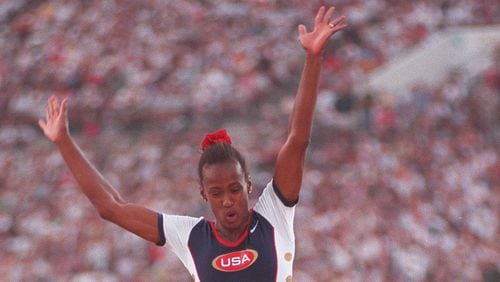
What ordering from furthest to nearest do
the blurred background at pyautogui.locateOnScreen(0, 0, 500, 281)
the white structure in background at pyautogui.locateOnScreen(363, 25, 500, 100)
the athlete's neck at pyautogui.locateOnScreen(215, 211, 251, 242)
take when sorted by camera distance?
the white structure in background at pyautogui.locateOnScreen(363, 25, 500, 100) < the blurred background at pyautogui.locateOnScreen(0, 0, 500, 281) < the athlete's neck at pyautogui.locateOnScreen(215, 211, 251, 242)

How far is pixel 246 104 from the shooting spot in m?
13.2

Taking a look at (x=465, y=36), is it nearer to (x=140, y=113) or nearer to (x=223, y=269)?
(x=140, y=113)

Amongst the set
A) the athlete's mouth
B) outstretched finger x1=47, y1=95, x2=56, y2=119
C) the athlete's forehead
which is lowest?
the athlete's mouth

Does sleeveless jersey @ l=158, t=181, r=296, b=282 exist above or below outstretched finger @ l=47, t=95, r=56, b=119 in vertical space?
below

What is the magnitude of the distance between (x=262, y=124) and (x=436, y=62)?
2.29m

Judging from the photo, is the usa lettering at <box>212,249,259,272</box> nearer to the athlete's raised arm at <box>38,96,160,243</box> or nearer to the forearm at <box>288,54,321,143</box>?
the athlete's raised arm at <box>38,96,160,243</box>

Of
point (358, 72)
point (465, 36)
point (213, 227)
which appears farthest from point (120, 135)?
point (213, 227)

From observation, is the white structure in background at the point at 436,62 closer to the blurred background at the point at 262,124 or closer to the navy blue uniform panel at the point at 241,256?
the blurred background at the point at 262,124

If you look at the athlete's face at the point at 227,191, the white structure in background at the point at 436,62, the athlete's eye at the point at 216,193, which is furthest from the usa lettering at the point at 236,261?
the white structure in background at the point at 436,62

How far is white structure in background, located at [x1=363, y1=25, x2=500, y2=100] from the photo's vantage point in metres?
13.2

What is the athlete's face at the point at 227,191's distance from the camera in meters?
3.98

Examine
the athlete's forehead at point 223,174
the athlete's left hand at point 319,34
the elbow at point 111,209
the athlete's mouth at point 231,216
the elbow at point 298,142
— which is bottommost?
the elbow at point 111,209

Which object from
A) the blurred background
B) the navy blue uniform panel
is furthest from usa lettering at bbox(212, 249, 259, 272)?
the blurred background

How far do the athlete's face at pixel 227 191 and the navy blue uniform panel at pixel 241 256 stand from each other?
9 centimetres
